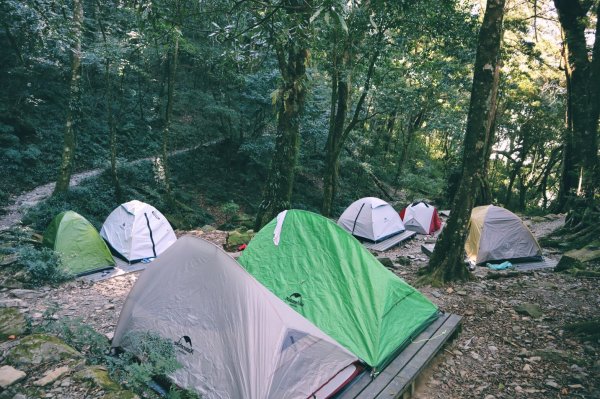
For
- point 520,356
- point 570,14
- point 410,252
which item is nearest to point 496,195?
point 570,14

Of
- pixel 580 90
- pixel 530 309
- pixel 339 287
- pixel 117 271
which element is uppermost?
pixel 580 90

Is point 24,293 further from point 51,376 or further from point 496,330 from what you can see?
point 496,330

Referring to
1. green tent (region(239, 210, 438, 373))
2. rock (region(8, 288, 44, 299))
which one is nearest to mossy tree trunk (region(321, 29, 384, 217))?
green tent (region(239, 210, 438, 373))

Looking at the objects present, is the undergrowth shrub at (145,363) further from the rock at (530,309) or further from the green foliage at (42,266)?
the rock at (530,309)

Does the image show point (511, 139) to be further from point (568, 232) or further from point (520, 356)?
point (520, 356)

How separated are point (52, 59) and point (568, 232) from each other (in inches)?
815

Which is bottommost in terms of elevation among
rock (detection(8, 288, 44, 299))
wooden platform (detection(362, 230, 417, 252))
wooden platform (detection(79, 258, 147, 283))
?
wooden platform (detection(79, 258, 147, 283))

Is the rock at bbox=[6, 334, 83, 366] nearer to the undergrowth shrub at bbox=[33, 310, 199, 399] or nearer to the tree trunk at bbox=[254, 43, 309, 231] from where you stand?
the undergrowth shrub at bbox=[33, 310, 199, 399]

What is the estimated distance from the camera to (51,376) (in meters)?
3.43

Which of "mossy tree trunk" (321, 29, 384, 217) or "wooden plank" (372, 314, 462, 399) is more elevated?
"mossy tree trunk" (321, 29, 384, 217)

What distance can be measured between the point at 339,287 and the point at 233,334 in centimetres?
155

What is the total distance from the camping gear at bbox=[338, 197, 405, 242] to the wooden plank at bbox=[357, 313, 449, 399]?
6.41 metres

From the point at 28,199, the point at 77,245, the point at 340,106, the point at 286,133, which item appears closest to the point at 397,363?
the point at 286,133

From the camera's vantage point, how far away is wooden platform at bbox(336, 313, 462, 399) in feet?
12.5
